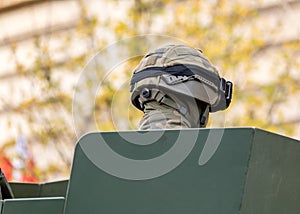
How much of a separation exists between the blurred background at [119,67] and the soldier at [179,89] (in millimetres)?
4155

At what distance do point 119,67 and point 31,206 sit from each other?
220 inches

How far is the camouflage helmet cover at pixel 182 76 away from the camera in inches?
142

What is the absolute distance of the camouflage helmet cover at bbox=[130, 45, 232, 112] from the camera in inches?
142

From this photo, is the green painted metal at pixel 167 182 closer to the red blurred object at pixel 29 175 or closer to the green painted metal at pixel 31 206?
the green painted metal at pixel 31 206

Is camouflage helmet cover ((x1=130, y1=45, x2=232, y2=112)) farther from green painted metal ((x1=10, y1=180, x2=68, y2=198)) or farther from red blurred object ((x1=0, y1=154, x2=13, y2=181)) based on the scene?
red blurred object ((x1=0, y1=154, x2=13, y2=181))

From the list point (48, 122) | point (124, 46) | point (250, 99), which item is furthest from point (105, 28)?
point (124, 46)

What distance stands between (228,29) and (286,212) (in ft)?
21.1

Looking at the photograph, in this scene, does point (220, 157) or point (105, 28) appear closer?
point (220, 157)

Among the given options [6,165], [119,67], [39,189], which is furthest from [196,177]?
[6,165]

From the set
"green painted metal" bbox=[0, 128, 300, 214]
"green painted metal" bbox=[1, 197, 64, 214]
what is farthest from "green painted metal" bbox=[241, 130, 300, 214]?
"green painted metal" bbox=[1, 197, 64, 214]

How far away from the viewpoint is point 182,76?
3615mm

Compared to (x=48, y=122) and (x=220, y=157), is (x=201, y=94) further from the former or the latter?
(x=48, y=122)

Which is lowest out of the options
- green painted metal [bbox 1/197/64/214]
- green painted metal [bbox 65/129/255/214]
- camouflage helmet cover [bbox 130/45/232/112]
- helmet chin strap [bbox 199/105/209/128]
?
green painted metal [bbox 1/197/64/214]

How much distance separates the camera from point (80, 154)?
3.28 m
